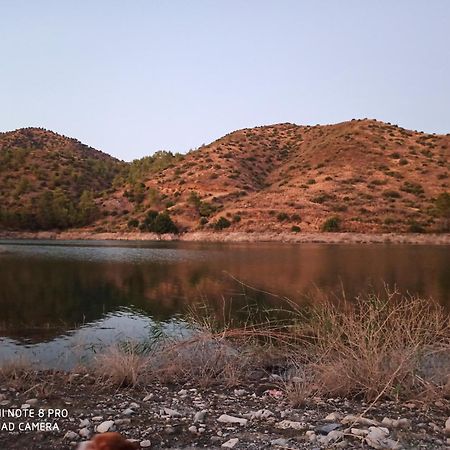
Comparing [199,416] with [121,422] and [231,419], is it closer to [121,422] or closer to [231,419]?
[231,419]

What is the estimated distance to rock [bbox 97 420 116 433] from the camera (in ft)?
19.3

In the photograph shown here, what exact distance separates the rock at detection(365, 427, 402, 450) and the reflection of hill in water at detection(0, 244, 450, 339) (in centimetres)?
907

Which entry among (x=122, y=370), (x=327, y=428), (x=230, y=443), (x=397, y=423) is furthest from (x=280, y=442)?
(x=122, y=370)

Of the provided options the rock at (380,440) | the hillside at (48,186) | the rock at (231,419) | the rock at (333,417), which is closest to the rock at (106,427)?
the rock at (231,419)

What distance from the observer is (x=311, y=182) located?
7919 cm

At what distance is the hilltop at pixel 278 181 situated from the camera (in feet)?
217

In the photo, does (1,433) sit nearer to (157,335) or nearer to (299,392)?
(299,392)

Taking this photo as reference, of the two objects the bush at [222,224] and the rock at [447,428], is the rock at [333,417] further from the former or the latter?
the bush at [222,224]

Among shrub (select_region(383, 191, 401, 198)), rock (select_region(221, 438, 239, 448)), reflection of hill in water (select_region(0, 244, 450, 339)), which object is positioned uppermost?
shrub (select_region(383, 191, 401, 198))

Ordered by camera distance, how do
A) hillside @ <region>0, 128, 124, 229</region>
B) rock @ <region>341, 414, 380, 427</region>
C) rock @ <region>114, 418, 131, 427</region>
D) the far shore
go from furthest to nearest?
hillside @ <region>0, 128, 124, 229</region> < the far shore < rock @ <region>114, 418, 131, 427</region> < rock @ <region>341, 414, 380, 427</region>

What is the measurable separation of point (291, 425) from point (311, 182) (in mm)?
75032

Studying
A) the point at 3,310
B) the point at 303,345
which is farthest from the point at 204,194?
the point at 303,345

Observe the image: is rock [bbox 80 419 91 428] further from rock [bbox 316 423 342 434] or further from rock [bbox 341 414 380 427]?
rock [bbox 341 414 380 427]

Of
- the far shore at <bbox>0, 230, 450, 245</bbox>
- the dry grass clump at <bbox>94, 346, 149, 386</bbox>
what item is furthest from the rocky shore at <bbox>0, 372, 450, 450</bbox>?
the far shore at <bbox>0, 230, 450, 245</bbox>
